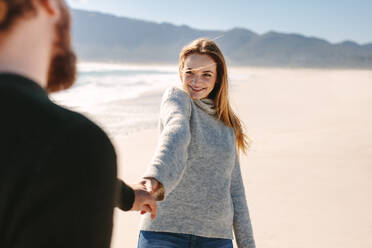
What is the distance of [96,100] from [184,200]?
14.5 m

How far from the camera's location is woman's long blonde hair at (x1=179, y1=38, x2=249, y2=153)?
91.1 inches

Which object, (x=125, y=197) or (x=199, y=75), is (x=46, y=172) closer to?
(x=125, y=197)

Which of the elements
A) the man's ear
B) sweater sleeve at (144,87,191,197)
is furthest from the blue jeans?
the man's ear

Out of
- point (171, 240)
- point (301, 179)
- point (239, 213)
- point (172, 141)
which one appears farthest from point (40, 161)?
point (301, 179)

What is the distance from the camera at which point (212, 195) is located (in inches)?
81.3

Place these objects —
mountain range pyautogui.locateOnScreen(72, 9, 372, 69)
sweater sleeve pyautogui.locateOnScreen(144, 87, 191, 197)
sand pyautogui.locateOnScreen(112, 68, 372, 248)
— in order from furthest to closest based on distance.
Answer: mountain range pyautogui.locateOnScreen(72, 9, 372, 69) < sand pyautogui.locateOnScreen(112, 68, 372, 248) < sweater sleeve pyautogui.locateOnScreen(144, 87, 191, 197)

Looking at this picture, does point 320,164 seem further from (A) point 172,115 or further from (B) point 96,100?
(B) point 96,100

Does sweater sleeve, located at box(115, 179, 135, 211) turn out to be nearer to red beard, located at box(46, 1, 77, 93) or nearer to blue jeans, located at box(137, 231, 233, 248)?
red beard, located at box(46, 1, 77, 93)

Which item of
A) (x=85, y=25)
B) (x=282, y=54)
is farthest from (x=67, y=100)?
(x=85, y=25)

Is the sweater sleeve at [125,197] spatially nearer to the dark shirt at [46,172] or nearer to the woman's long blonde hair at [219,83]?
the dark shirt at [46,172]

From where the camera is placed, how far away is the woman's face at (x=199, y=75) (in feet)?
7.51

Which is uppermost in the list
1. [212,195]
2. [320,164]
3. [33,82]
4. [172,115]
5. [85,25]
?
[85,25]

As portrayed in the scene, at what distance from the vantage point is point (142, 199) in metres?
1.43

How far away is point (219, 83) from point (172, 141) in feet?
2.72
